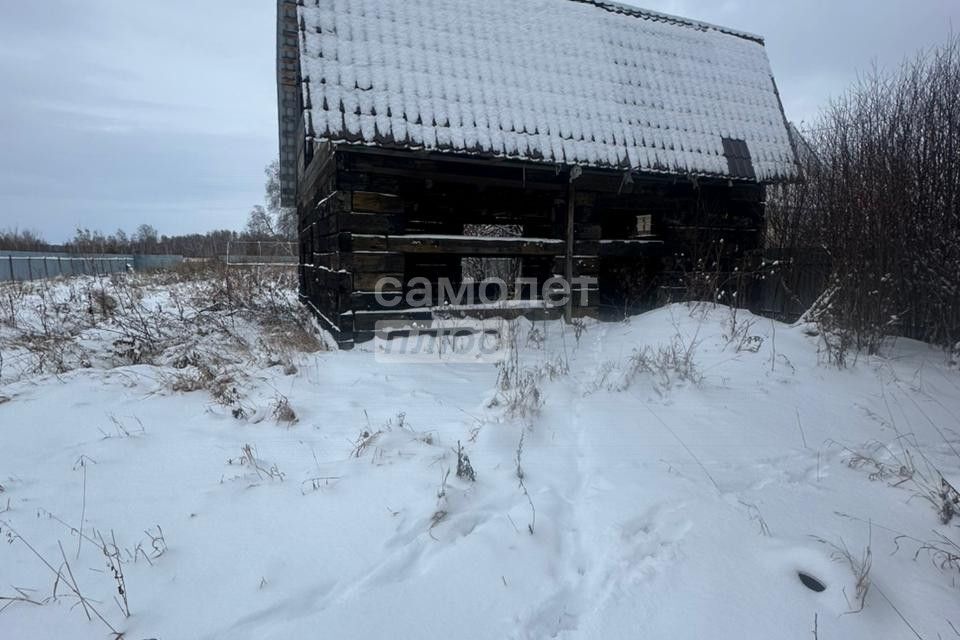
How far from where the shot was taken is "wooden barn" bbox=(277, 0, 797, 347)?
16.9 feet

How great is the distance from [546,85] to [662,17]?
345 centimetres

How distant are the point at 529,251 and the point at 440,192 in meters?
1.54

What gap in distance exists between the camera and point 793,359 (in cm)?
416

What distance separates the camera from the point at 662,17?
25.6 feet

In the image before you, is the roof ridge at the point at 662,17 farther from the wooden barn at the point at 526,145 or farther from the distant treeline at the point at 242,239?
the distant treeline at the point at 242,239

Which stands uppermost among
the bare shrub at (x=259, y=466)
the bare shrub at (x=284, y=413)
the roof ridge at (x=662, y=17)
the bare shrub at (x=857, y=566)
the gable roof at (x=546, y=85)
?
the roof ridge at (x=662, y=17)

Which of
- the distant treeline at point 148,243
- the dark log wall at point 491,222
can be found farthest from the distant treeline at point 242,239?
the dark log wall at point 491,222

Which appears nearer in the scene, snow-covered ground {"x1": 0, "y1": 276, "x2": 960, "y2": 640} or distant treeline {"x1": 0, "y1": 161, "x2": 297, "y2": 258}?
snow-covered ground {"x1": 0, "y1": 276, "x2": 960, "y2": 640}

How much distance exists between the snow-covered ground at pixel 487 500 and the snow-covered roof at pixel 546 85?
283cm

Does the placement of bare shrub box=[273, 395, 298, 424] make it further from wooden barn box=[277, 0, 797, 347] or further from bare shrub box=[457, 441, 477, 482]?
wooden barn box=[277, 0, 797, 347]

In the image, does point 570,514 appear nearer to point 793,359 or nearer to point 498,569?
point 498,569

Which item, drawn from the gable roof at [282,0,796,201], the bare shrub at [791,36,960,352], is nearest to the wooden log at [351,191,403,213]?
the gable roof at [282,0,796,201]

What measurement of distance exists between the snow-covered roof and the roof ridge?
0.11 ft

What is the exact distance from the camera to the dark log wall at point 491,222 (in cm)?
522
